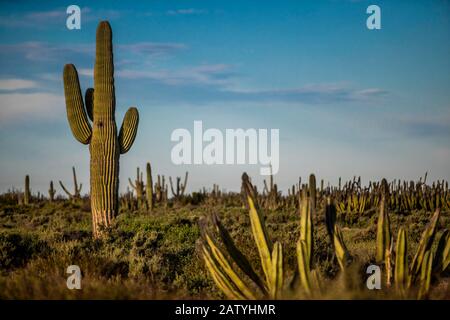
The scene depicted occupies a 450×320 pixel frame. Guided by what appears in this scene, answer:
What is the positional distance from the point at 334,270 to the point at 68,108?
401 inches

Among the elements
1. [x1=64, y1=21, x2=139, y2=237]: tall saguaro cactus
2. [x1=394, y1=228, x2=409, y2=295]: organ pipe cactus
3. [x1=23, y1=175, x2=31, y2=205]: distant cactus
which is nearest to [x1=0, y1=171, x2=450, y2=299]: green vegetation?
[x1=394, y1=228, x2=409, y2=295]: organ pipe cactus

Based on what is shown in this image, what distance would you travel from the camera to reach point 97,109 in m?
18.0

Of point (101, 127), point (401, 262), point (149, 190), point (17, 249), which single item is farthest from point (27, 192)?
point (401, 262)

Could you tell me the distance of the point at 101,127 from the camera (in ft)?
59.1

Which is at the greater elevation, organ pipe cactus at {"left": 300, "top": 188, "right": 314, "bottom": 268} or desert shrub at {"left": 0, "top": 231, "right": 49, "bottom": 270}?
organ pipe cactus at {"left": 300, "top": 188, "right": 314, "bottom": 268}

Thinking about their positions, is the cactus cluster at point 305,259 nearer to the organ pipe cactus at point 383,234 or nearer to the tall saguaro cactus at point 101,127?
the organ pipe cactus at point 383,234

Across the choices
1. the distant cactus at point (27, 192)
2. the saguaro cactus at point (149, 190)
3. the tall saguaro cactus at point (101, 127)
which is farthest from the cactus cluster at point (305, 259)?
the distant cactus at point (27, 192)

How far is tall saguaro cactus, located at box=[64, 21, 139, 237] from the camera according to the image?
17859 millimetres

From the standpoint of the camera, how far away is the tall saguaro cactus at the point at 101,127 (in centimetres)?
1786

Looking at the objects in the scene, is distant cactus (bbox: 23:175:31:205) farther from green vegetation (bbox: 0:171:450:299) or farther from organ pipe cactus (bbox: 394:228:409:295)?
organ pipe cactus (bbox: 394:228:409:295)

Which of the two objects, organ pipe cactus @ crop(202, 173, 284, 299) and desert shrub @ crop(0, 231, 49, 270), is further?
desert shrub @ crop(0, 231, 49, 270)

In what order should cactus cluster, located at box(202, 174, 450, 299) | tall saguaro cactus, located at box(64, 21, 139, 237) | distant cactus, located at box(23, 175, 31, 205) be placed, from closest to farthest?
cactus cluster, located at box(202, 174, 450, 299) < tall saguaro cactus, located at box(64, 21, 139, 237) < distant cactus, located at box(23, 175, 31, 205)
